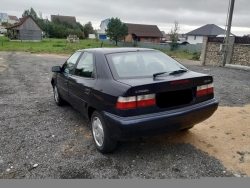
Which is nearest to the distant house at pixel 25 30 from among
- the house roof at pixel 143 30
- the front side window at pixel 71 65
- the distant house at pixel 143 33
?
the distant house at pixel 143 33

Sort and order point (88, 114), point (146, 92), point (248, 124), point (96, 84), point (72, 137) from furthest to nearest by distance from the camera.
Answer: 1. point (248, 124)
2. point (72, 137)
3. point (88, 114)
4. point (96, 84)
5. point (146, 92)

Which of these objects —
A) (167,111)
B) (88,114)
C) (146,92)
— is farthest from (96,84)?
(167,111)

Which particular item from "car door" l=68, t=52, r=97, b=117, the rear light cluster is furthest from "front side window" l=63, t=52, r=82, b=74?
the rear light cluster

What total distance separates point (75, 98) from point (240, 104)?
4.48m

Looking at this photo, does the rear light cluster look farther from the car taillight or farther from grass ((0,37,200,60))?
grass ((0,37,200,60))

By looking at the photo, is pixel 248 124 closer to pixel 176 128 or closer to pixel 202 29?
pixel 176 128

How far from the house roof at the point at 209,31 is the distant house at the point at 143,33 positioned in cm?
972

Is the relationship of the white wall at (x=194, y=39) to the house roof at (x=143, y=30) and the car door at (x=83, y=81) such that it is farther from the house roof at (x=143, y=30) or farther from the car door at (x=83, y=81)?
the car door at (x=83, y=81)

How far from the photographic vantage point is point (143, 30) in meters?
58.6

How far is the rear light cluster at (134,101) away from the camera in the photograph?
9.02 feet

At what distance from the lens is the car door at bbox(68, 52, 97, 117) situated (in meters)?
3.51

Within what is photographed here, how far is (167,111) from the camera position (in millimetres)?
2965

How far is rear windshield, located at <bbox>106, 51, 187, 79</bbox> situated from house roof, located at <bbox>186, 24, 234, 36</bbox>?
5038 centimetres

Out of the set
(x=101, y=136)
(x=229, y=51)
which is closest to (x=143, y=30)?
(x=229, y=51)
